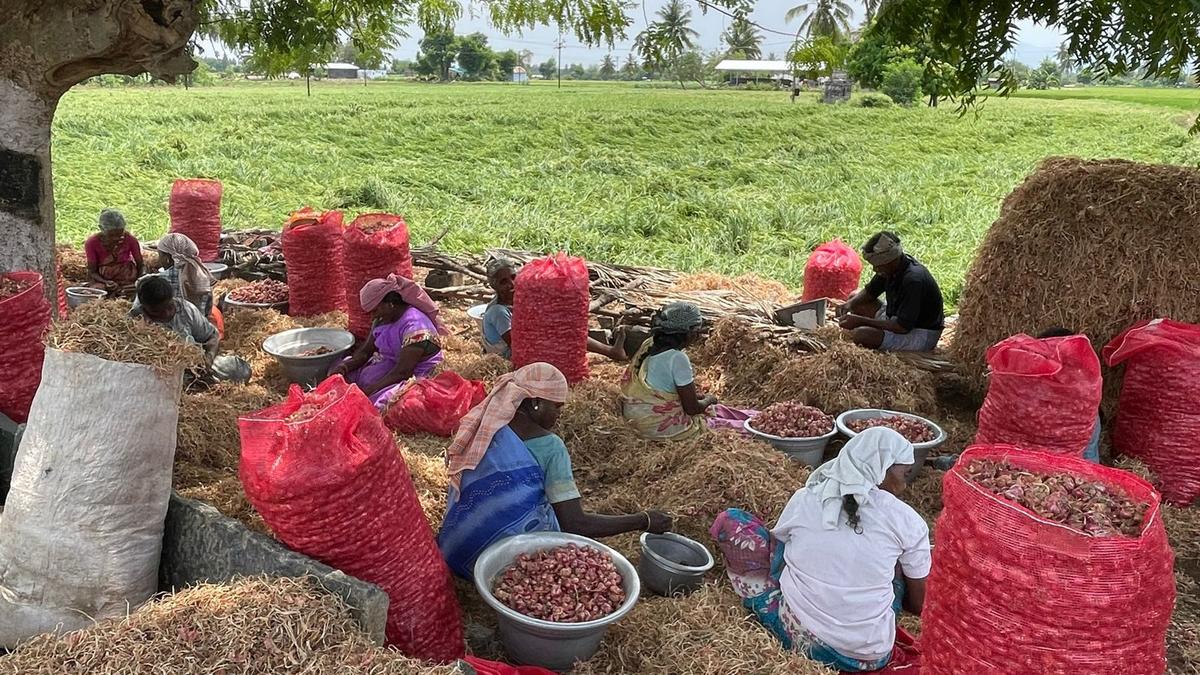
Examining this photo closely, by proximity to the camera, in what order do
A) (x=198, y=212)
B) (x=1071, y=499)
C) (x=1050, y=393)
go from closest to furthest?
(x=1071, y=499)
(x=1050, y=393)
(x=198, y=212)

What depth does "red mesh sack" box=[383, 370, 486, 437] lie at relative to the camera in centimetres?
483

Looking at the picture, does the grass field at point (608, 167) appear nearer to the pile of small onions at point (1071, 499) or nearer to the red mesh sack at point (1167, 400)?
the red mesh sack at point (1167, 400)

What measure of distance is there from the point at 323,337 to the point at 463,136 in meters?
20.4

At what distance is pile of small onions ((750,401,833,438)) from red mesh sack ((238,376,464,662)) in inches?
98.5

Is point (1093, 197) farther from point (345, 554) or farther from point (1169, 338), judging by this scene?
point (345, 554)

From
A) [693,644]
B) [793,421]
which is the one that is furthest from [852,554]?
[793,421]

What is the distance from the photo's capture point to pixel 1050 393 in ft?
13.5

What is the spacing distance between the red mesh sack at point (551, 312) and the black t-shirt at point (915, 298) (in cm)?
226

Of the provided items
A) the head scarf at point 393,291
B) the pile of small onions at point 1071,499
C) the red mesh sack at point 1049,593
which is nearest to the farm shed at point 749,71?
the head scarf at point 393,291

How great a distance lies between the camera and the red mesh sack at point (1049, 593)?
218cm

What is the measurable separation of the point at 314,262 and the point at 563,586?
4.98m

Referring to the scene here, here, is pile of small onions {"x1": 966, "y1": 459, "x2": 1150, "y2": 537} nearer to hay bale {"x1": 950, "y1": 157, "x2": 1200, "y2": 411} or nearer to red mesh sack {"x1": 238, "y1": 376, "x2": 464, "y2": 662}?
red mesh sack {"x1": 238, "y1": 376, "x2": 464, "y2": 662}

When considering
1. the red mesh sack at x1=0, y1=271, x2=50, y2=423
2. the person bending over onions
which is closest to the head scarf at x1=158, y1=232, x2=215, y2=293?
the person bending over onions

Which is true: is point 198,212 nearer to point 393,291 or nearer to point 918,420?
point 393,291
